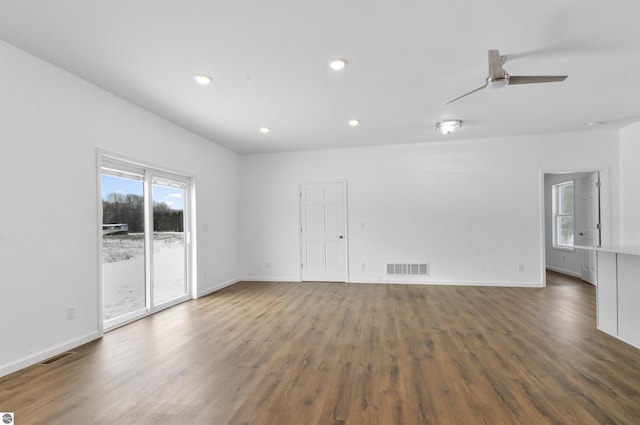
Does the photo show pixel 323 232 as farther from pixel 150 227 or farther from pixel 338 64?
pixel 338 64

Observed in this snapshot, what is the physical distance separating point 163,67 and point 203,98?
0.78 meters

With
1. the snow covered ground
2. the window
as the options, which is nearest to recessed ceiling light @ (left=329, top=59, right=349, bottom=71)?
the snow covered ground

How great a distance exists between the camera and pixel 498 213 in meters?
5.96

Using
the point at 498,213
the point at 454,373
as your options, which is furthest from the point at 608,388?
the point at 498,213

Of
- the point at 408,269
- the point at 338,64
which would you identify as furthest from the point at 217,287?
the point at 338,64

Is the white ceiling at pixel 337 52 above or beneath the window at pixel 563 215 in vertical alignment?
above

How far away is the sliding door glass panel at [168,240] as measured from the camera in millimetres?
4590

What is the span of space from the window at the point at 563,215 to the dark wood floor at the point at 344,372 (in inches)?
143

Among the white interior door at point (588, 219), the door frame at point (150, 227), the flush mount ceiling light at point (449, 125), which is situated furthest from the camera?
the white interior door at point (588, 219)

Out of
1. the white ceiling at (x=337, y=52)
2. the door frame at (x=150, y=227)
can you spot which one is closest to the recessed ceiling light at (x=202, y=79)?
the white ceiling at (x=337, y=52)

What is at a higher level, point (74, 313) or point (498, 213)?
point (498, 213)

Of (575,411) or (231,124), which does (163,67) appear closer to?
(231,124)

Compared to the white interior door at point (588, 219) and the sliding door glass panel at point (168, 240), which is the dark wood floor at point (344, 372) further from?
the white interior door at point (588, 219)

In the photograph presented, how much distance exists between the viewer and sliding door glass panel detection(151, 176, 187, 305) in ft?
15.1
